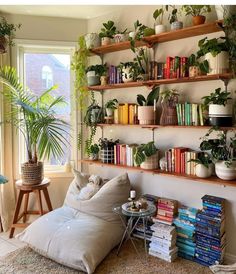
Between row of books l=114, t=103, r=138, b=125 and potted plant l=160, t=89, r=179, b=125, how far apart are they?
1.08ft

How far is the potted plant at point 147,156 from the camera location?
2.70m

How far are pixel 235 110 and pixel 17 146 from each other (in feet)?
7.91

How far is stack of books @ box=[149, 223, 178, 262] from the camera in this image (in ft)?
8.23

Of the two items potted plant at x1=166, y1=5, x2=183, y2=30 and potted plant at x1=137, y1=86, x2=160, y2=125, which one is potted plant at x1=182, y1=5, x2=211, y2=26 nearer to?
potted plant at x1=166, y1=5, x2=183, y2=30

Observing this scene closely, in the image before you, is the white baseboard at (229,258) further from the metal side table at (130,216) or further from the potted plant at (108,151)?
the potted plant at (108,151)

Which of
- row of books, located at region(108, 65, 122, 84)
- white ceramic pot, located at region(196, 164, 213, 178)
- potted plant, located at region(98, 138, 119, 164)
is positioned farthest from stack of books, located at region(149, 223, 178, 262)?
row of books, located at region(108, 65, 122, 84)

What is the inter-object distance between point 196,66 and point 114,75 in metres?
0.95

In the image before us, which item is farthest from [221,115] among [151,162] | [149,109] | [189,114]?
[151,162]

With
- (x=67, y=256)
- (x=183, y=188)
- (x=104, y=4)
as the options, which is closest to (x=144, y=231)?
(x=183, y=188)

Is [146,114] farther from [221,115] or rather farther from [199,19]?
[199,19]

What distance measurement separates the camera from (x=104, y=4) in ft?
9.66

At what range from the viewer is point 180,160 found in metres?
2.62

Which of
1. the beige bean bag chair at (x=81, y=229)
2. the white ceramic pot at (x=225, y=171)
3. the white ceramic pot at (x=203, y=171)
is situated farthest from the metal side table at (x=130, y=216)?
the white ceramic pot at (x=225, y=171)

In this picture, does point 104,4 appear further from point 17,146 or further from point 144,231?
point 144,231
